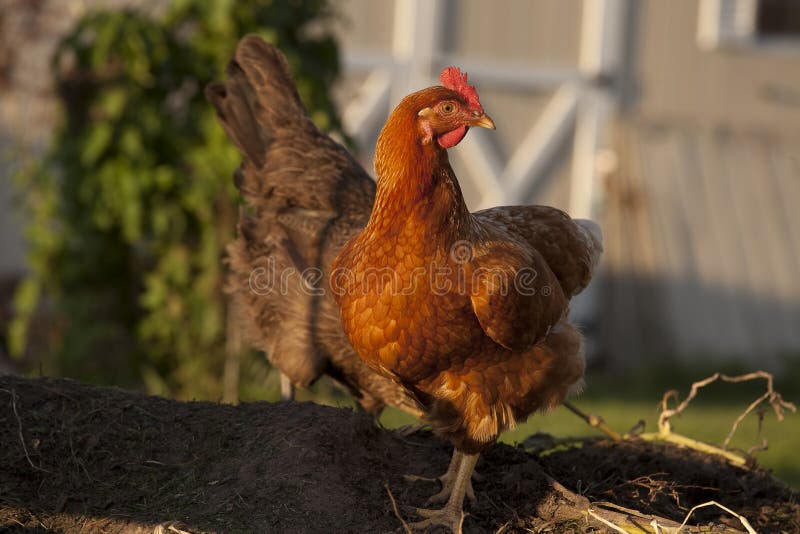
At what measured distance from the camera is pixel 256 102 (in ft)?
16.1

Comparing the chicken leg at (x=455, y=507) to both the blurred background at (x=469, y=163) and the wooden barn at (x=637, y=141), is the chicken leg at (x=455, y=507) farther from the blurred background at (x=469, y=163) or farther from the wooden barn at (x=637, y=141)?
the wooden barn at (x=637, y=141)

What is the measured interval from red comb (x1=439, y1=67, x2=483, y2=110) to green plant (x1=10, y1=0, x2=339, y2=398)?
115 inches

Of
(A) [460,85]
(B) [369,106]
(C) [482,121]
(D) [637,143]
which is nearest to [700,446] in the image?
(C) [482,121]

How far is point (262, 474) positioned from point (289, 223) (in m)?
1.71

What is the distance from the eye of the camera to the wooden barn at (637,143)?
32.8 ft

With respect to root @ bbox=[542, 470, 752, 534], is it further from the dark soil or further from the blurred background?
the blurred background

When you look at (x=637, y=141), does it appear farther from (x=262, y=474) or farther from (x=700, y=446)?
(x=262, y=474)

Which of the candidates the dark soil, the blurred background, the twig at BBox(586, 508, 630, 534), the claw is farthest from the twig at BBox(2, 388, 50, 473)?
the blurred background

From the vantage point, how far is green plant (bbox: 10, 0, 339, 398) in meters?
6.10

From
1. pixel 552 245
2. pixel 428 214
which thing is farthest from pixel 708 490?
pixel 428 214

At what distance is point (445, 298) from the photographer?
307 centimetres

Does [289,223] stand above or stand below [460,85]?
below

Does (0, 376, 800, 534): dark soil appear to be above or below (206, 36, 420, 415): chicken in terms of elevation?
below

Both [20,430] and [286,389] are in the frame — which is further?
[286,389]
